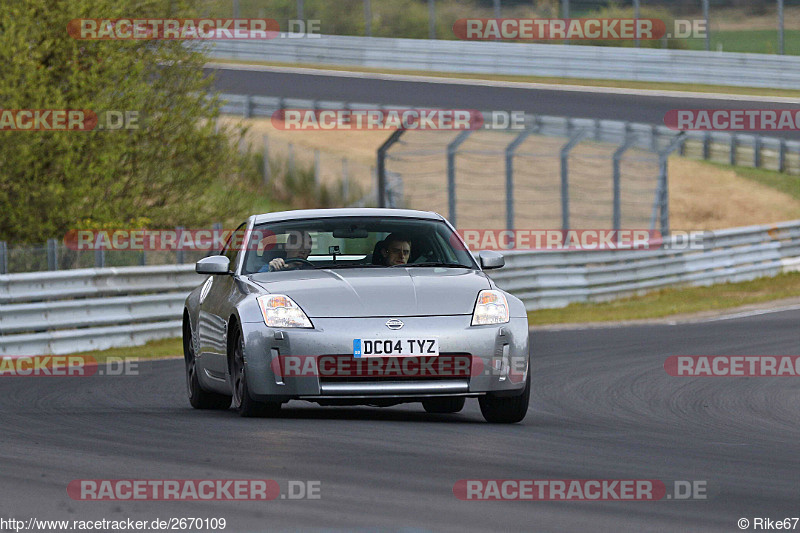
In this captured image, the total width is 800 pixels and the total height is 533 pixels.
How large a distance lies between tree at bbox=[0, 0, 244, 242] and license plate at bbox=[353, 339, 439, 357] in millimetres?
11978

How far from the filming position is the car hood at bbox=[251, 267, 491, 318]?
9.01 meters

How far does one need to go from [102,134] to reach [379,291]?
42.3 feet

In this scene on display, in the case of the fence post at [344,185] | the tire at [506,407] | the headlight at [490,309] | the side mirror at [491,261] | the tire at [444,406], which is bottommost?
the fence post at [344,185]

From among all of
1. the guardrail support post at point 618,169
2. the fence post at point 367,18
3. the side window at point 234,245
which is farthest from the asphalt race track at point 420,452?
the fence post at point 367,18

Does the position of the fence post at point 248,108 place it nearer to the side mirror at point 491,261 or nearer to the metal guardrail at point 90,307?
the metal guardrail at point 90,307

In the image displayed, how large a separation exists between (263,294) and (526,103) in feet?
97.8

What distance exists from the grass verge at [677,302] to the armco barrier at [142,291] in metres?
0.27

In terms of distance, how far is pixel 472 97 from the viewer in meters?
39.9

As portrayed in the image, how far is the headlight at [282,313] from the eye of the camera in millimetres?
9055

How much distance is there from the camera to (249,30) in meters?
47.2

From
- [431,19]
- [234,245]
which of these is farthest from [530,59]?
[234,245]

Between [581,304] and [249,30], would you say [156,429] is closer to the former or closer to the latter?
[581,304]

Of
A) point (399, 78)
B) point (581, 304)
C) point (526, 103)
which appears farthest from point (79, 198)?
point (399, 78)

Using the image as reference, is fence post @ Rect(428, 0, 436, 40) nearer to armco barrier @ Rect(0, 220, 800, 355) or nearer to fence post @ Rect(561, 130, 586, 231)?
armco barrier @ Rect(0, 220, 800, 355)
